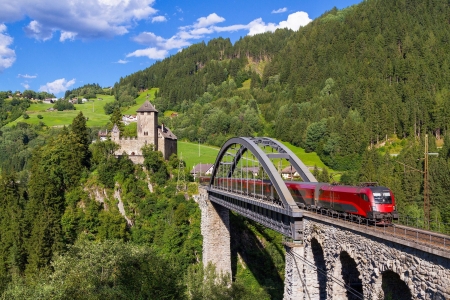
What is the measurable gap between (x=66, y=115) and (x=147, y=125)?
278 feet

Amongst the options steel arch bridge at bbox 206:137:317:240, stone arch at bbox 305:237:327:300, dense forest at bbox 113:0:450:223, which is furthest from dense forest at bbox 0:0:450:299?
stone arch at bbox 305:237:327:300

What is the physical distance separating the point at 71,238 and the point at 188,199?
14.8 m

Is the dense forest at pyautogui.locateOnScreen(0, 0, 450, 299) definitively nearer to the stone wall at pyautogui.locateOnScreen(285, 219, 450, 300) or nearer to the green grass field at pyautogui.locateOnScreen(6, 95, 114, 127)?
the green grass field at pyautogui.locateOnScreen(6, 95, 114, 127)

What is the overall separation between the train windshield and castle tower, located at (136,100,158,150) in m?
42.9

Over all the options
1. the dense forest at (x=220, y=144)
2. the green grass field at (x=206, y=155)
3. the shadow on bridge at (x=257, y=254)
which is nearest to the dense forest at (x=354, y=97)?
the dense forest at (x=220, y=144)

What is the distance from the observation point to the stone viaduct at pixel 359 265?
11.6 m

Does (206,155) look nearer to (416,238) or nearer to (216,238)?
(216,238)

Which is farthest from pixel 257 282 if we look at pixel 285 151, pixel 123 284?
pixel 123 284

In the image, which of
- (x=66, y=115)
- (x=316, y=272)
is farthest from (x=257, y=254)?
(x=66, y=115)

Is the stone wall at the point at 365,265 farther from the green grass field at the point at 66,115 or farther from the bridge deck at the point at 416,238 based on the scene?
the green grass field at the point at 66,115

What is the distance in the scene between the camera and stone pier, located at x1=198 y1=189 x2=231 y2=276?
43031 mm

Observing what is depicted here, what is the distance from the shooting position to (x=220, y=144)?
317 ft

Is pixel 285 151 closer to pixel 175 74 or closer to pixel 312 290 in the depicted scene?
pixel 312 290

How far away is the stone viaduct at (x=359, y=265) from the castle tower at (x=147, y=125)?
129ft
